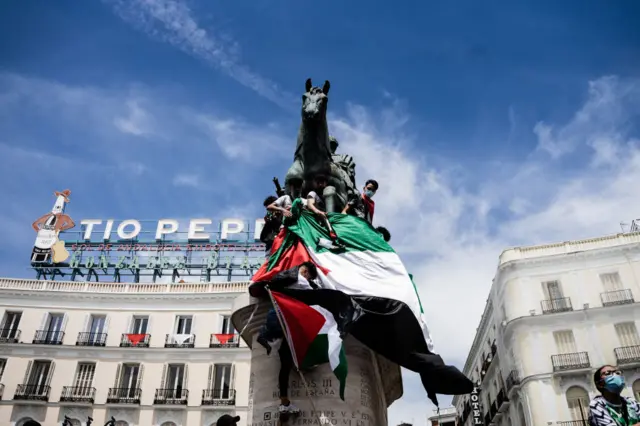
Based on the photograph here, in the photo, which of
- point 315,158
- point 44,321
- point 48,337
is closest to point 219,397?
point 48,337

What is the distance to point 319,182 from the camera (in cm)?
1068

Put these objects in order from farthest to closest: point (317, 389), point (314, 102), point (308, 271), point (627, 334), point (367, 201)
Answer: point (627, 334), point (367, 201), point (314, 102), point (308, 271), point (317, 389)

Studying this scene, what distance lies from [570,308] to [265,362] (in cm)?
3474

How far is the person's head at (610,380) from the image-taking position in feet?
17.1

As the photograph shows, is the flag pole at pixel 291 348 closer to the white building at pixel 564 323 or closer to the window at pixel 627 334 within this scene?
the white building at pixel 564 323

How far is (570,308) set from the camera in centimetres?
3756

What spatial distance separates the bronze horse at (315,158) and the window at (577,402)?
102ft

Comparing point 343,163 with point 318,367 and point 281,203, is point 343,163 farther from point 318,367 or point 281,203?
point 318,367

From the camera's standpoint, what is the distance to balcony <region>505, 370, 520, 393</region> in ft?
125

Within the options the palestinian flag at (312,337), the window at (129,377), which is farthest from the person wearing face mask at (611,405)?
the window at (129,377)

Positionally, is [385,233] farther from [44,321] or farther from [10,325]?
[10,325]

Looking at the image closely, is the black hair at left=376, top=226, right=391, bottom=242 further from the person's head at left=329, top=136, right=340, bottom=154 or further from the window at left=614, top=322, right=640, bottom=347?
the window at left=614, top=322, right=640, bottom=347

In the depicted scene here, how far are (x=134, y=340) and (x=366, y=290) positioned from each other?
35441mm

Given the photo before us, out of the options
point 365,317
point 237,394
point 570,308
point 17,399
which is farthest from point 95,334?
point 365,317
